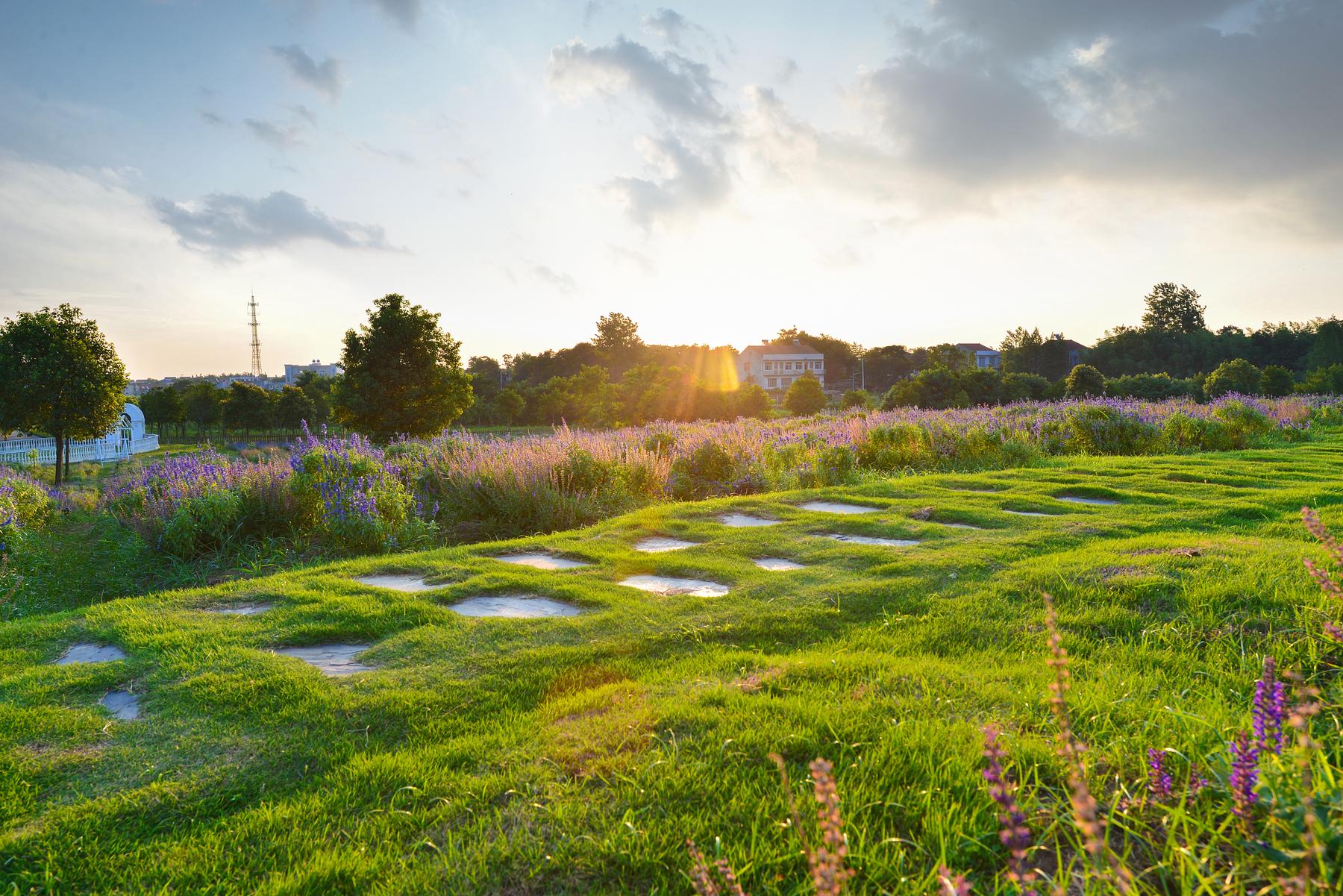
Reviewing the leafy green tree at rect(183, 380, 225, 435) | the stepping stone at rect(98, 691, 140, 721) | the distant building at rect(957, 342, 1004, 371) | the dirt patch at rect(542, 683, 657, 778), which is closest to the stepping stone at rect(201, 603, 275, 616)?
the stepping stone at rect(98, 691, 140, 721)

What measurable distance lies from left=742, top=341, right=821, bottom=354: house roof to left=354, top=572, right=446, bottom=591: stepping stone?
69.4 meters

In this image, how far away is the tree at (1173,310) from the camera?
6072cm

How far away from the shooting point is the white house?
70.7 m

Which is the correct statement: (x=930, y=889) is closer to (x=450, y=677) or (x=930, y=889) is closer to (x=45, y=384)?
(x=450, y=677)

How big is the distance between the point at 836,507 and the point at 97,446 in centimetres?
3169

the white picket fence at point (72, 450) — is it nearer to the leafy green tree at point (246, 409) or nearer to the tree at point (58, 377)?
the tree at point (58, 377)

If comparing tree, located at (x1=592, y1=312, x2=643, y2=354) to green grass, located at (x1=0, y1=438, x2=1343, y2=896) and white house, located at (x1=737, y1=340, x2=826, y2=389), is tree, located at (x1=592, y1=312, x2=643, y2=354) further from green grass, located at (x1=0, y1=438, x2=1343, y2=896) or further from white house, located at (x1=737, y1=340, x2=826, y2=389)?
green grass, located at (x1=0, y1=438, x2=1343, y2=896)

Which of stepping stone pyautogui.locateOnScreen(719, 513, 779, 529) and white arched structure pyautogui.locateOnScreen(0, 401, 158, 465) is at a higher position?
white arched structure pyautogui.locateOnScreen(0, 401, 158, 465)

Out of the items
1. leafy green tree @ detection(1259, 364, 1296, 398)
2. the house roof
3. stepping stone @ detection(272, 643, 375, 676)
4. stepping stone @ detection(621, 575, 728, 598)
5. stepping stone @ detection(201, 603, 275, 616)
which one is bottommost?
stepping stone @ detection(272, 643, 375, 676)

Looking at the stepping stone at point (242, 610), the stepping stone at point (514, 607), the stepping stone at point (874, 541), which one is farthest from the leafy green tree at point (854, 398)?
the stepping stone at point (242, 610)

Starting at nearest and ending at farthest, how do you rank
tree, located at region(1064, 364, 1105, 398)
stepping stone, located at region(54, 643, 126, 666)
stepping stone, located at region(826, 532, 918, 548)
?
1. stepping stone, located at region(54, 643, 126, 666)
2. stepping stone, located at region(826, 532, 918, 548)
3. tree, located at region(1064, 364, 1105, 398)

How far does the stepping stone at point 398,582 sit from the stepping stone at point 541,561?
50 centimetres

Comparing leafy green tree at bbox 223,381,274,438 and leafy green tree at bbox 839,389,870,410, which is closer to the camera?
leafy green tree at bbox 839,389,870,410

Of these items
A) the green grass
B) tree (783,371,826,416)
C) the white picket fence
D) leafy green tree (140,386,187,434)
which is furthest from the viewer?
leafy green tree (140,386,187,434)
